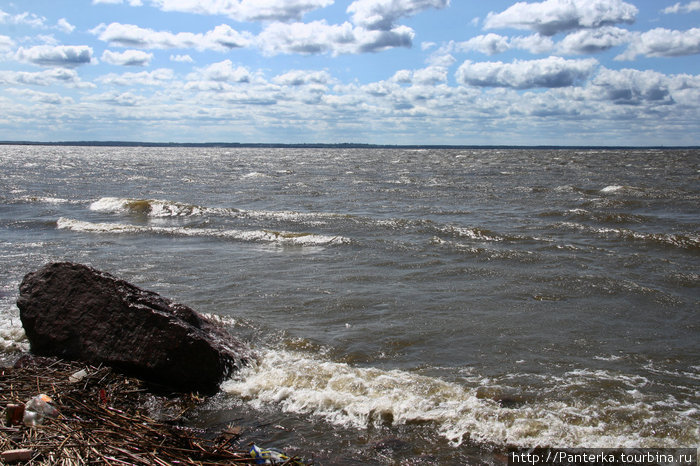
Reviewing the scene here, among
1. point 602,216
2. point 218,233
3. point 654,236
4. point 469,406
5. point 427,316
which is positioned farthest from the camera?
point 602,216

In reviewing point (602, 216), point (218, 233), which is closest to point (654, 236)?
point (602, 216)

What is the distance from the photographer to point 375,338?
25.8 feet

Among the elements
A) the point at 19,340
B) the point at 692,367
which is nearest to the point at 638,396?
the point at 692,367

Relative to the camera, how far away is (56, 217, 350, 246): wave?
15992 mm

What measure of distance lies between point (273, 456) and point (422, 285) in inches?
267

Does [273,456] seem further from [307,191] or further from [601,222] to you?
[307,191]

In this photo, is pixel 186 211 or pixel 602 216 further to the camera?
pixel 186 211

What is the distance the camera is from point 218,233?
694 inches

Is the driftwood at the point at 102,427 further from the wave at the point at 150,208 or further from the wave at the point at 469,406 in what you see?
the wave at the point at 150,208

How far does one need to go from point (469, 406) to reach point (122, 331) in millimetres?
4150

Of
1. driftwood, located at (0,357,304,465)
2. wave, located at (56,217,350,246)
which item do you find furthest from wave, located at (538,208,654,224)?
driftwood, located at (0,357,304,465)

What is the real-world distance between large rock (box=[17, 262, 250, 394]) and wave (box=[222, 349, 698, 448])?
1.40 feet

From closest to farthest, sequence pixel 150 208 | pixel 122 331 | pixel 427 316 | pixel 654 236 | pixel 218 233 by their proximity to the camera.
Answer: pixel 122 331 → pixel 427 316 → pixel 654 236 → pixel 218 233 → pixel 150 208

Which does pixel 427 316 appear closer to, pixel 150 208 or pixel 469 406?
pixel 469 406
